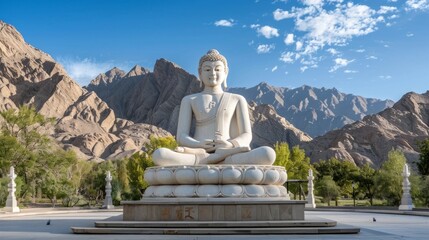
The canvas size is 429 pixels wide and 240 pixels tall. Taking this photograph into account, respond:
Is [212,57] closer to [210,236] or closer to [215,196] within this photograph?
[215,196]

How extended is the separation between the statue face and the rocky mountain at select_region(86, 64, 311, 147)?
85.3 m

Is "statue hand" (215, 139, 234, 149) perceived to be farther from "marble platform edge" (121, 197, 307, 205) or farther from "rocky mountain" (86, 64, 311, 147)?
"rocky mountain" (86, 64, 311, 147)

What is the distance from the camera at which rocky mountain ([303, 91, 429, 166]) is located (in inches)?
2832

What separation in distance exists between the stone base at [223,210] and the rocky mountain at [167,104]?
290 feet

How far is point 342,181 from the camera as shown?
153 ft

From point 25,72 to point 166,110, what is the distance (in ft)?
108

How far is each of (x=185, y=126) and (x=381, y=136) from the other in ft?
222

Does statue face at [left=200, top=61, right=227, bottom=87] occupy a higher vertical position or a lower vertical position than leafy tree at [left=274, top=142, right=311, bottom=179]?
higher

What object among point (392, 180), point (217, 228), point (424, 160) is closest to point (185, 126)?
point (217, 228)

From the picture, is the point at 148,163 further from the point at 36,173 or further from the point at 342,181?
the point at 342,181

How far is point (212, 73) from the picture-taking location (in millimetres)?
12656

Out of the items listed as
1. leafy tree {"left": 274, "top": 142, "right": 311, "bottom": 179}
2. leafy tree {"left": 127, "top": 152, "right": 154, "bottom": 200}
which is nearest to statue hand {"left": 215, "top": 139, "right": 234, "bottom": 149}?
leafy tree {"left": 274, "top": 142, "right": 311, "bottom": 179}

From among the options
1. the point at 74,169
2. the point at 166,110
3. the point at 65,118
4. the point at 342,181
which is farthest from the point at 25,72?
the point at 342,181

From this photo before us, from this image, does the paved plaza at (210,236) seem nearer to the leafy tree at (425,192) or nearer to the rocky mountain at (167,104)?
the leafy tree at (425,192)
